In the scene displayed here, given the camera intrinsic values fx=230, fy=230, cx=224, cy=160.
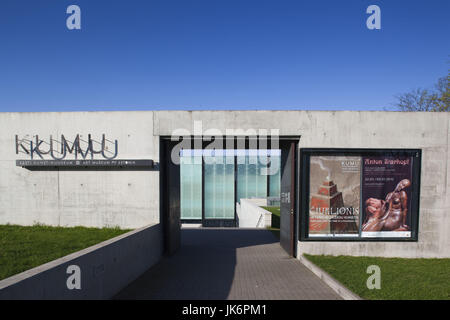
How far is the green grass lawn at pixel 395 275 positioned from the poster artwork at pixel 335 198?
35.8 inches

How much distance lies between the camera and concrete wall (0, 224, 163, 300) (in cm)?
319

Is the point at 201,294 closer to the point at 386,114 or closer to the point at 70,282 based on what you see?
the point at 70,282

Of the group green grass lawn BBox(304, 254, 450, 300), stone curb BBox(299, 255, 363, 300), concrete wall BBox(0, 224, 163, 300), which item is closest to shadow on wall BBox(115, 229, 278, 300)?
concrete wall BBox(0, 224, 163, 300)

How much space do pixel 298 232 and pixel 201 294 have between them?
4035 millimetres

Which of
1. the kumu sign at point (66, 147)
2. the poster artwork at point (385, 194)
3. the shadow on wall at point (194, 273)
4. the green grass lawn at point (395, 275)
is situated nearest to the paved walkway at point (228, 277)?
the shadow on wall at point (194, 273)

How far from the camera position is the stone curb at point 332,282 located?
4.91 meters

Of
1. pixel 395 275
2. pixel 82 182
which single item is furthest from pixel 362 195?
pixel 82 182

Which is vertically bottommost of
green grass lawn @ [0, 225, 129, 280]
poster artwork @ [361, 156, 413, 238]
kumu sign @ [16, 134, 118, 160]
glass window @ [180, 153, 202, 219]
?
glass window @ [180, 153, 202, 219]

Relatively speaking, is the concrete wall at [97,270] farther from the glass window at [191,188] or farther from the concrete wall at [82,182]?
the glass window at [191,188]

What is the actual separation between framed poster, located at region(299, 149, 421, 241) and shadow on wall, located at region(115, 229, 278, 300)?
121 inches

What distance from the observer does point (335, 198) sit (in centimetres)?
765

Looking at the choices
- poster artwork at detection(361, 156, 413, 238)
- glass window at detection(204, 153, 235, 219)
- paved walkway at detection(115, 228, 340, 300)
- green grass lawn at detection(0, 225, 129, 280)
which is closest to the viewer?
green grass lawn at detection(0, 225, 129, 280)

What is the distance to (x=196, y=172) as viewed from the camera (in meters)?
27.0

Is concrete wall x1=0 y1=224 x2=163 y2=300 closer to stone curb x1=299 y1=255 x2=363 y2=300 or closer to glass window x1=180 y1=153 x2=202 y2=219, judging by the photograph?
stone curb x1=299 y1=255 x2=363 y2=300
